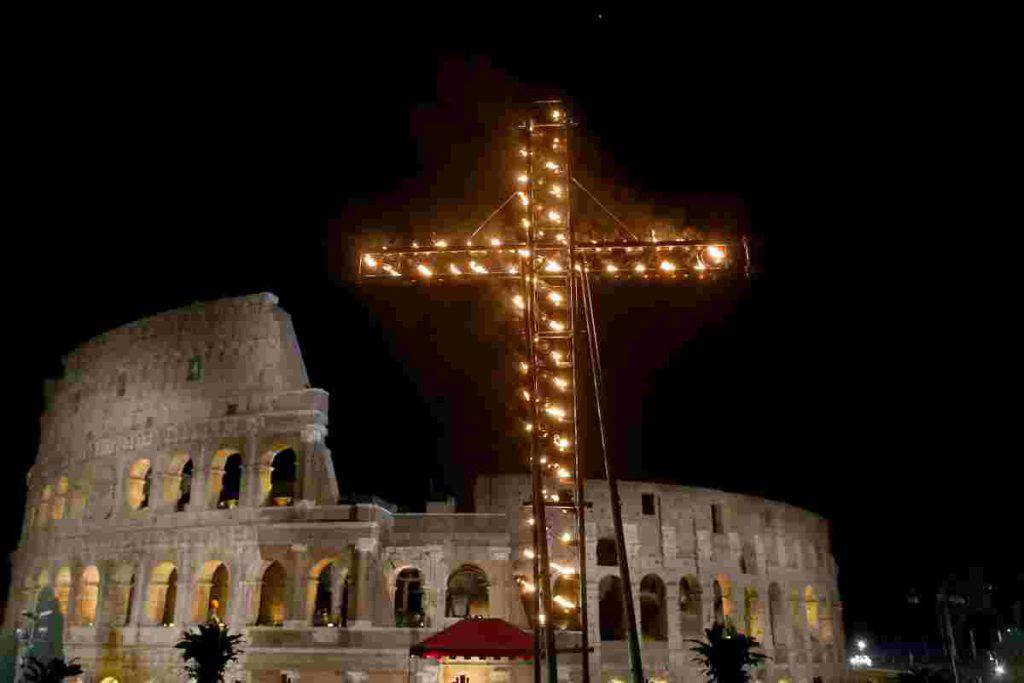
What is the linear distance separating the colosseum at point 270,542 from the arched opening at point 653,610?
0.36 ft

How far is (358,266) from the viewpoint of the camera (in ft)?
50.9

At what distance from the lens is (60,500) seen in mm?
34938

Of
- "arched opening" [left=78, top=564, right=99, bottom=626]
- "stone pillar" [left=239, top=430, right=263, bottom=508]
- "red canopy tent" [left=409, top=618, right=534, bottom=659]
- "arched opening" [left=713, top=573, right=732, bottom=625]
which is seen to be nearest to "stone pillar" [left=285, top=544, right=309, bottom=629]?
"stone pillar" [left=239, top=430, right=263, bottom=508]

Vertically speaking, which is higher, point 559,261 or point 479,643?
point 559,261

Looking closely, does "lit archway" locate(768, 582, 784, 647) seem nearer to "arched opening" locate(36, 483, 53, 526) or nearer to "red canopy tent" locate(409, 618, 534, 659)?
"red canopy tent" locate(409, 618, 534, 659)

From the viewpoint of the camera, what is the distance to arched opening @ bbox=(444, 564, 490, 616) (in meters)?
33.2

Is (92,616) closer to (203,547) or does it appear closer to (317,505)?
(203,547)

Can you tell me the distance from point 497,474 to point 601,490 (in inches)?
181

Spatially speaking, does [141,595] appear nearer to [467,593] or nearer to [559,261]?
[467,593]

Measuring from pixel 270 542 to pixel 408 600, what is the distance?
7995mm

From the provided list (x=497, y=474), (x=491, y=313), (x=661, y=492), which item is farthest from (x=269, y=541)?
(x=661, y=492)

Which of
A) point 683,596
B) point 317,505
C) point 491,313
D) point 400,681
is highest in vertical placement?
point 491,313

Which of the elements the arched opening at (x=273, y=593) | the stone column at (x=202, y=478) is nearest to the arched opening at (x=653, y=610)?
the arched opening at (x=273, y=593)

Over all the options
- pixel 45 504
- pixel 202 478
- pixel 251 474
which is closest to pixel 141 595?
pixel 202 478
